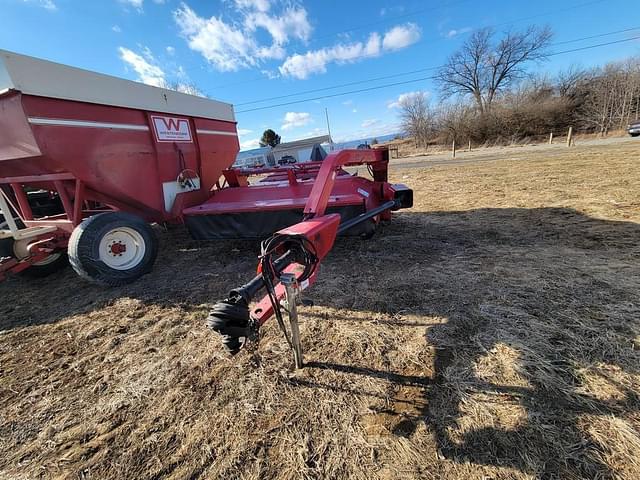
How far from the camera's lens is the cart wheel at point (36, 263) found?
10.2ft

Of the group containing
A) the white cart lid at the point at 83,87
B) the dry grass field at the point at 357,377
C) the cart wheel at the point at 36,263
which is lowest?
the dry grass field at the point at 357,377

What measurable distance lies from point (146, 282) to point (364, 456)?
9.72 feet

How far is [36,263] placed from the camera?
341 cm

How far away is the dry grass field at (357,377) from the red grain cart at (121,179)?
0.53 meters

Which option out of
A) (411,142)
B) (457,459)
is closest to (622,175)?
(457,459)

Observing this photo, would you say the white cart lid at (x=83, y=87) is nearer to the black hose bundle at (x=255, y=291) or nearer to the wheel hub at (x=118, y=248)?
the wheel hub at (x=118, y=248)

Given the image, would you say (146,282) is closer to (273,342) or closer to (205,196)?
(205,196)

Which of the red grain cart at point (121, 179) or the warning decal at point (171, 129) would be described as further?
the warning decal at point (171, 129)

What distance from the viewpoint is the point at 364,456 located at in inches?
52.2

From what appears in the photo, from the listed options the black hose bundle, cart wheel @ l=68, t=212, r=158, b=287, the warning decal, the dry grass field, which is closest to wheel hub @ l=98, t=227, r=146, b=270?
cart wheel @ l=68, t=212, r=158, b=287

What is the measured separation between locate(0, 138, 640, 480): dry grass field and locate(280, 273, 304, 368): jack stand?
0.10m

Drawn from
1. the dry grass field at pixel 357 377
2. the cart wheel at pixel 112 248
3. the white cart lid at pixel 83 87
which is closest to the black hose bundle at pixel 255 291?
the dry grass field at pixel 357 377

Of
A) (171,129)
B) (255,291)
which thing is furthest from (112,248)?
(255,291)

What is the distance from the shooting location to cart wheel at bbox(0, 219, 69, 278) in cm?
310
